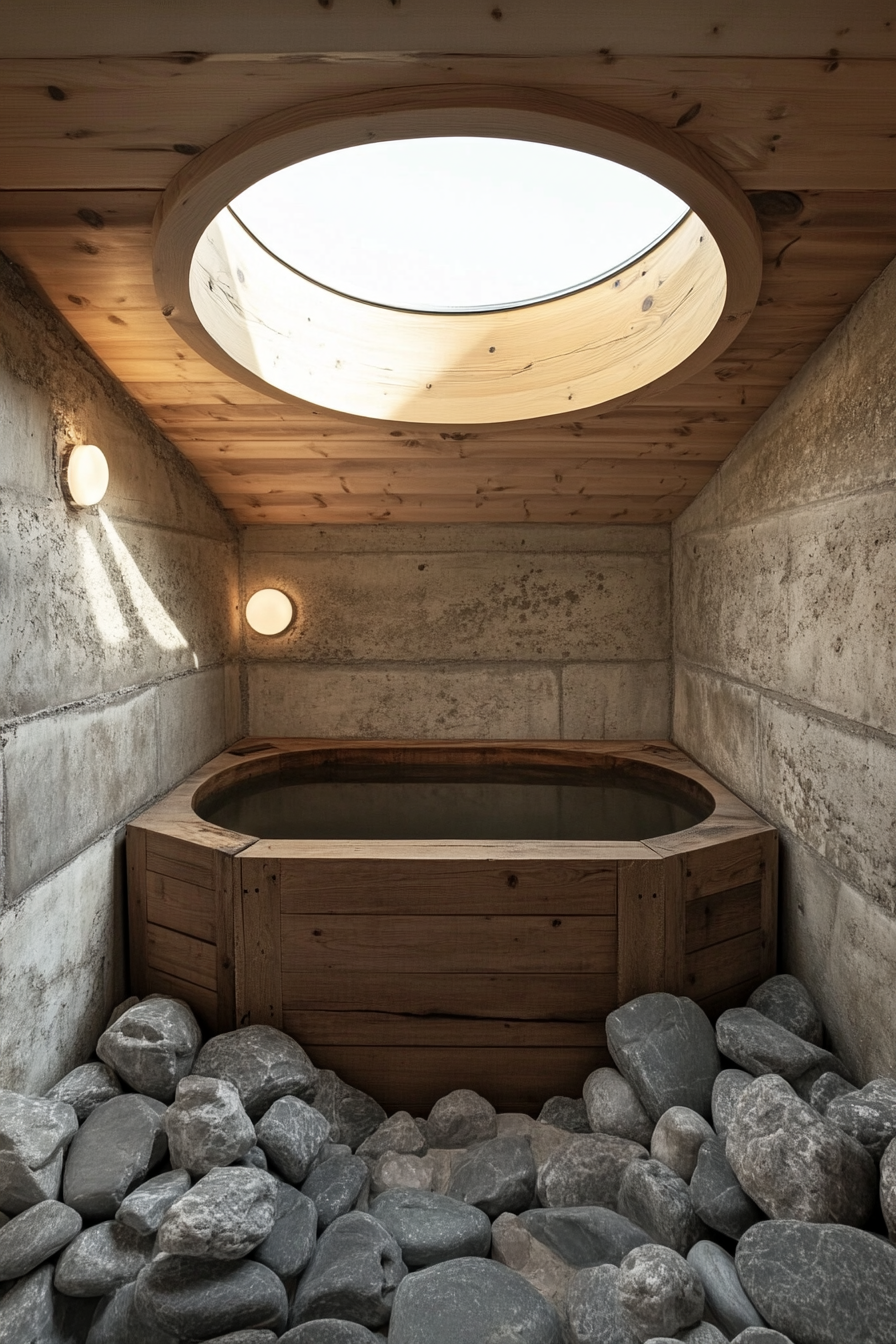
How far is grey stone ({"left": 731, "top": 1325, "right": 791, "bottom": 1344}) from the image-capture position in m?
1.28

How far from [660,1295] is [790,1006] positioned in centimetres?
96

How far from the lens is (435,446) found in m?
3.02

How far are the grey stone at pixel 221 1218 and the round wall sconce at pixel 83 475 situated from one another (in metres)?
1.72

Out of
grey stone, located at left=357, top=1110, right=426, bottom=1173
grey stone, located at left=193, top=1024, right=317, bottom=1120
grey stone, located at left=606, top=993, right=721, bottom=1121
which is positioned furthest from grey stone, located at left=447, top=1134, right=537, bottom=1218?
grey stone, located at left=193, top=1024, right=317, bottom=1120

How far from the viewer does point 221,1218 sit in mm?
1461

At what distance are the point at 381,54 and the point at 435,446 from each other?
5.56 feet

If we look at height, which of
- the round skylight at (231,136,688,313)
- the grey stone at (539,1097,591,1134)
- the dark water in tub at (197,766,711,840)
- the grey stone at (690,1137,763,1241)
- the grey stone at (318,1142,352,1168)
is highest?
the round skylight at (231,136,688,313)

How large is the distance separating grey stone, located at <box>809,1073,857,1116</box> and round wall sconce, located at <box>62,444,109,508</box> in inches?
94.7

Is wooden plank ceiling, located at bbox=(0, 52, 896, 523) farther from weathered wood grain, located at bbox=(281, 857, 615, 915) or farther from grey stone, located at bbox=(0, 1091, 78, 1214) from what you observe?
grey stone, located at bbox=(0, 1091, 78, 1214)

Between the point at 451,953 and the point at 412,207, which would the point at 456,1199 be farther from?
the point at 412,207

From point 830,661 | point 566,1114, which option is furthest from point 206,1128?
point 830,661

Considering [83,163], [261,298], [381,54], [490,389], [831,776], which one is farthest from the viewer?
[490,389]

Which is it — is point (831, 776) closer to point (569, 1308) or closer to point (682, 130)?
point (569, 1308)

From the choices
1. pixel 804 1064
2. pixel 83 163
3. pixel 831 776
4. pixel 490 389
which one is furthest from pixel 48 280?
pixel 804 1064
